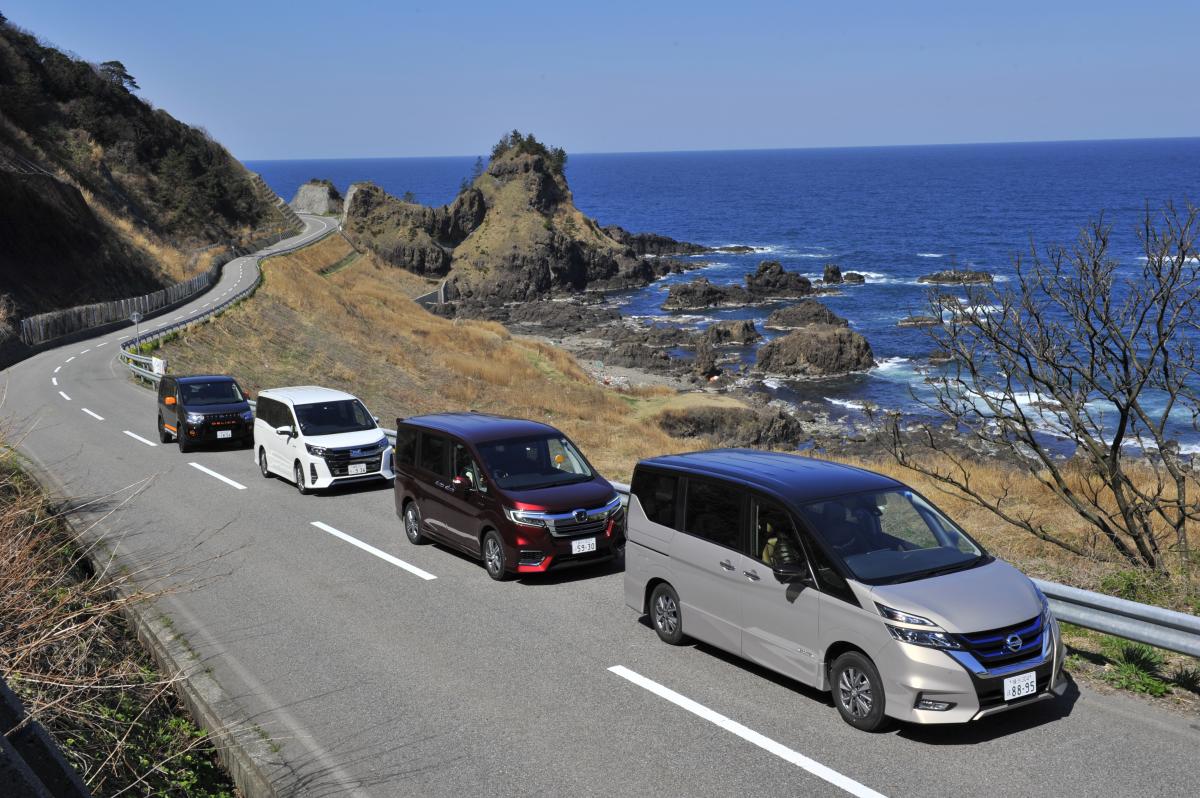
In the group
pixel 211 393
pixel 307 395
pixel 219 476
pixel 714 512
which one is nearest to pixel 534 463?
pixel 714 512

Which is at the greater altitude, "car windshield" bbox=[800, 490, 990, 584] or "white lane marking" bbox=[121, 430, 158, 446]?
"car windshield" bbox=[800, 490, 990, 584]

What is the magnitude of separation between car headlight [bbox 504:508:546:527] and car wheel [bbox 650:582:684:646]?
7.72 ft

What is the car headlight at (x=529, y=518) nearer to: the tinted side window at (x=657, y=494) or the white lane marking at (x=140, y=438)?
the tinted side window at (x=657, y=494)

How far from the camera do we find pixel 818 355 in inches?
2367

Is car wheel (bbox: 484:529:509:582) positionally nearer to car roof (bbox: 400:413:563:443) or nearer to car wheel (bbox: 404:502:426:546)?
car roof (bbox: 400:413:563:443)

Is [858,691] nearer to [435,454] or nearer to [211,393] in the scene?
[435,454]

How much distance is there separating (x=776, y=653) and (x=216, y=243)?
274 ft

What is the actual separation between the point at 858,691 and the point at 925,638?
0.79 meters

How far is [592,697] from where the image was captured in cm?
919

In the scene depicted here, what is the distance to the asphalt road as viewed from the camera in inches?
298

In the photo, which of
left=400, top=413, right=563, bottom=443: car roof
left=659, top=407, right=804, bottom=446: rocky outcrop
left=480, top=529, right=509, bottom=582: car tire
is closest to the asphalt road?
left=480, top=529, right=509, bottom=582: car tire

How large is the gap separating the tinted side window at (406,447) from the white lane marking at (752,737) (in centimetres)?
621

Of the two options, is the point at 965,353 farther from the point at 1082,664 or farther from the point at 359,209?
the point at 359,209

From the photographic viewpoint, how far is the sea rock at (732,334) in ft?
230
